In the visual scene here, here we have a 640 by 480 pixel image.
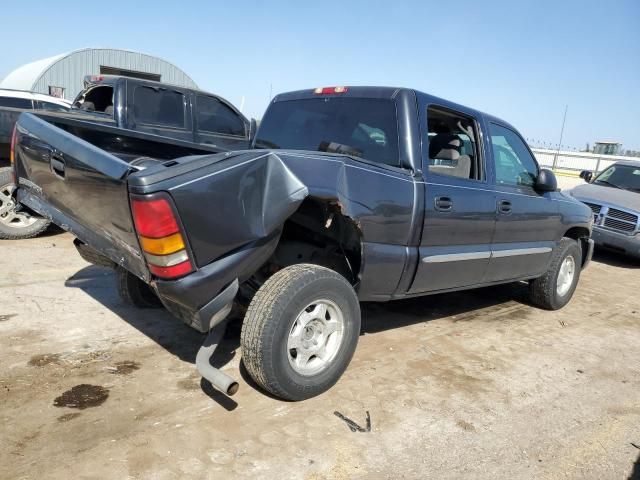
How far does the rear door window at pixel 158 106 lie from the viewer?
7.11 metres

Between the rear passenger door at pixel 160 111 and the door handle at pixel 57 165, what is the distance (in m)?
4.01

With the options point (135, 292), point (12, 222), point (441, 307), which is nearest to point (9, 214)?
point (12, 222)

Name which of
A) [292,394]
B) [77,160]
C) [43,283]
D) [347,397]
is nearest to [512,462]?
[347,397]

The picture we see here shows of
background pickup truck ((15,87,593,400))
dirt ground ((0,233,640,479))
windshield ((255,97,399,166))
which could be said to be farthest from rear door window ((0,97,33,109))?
windshield ((255,97,399,166))

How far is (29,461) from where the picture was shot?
2.41 metres

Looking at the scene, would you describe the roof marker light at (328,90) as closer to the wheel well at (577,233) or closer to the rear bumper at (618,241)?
the wheel well at (577,233)

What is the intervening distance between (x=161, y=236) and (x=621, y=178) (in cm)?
988

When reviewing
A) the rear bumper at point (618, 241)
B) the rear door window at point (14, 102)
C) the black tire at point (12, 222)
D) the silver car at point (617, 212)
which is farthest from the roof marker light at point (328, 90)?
the rear door window at point (14, 102)

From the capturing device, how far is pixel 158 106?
7.27m

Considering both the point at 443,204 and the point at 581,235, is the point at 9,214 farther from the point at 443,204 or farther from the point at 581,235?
the point at 581,235

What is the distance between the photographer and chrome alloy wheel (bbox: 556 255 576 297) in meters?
5.62

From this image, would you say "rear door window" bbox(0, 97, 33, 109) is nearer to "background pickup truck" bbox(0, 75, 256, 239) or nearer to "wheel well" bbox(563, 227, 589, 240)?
"background pickup truck" bbox(0, 75, 256, 239)

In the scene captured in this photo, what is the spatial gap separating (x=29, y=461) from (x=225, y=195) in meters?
1.55

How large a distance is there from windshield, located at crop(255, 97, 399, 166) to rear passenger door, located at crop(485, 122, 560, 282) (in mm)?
1263
